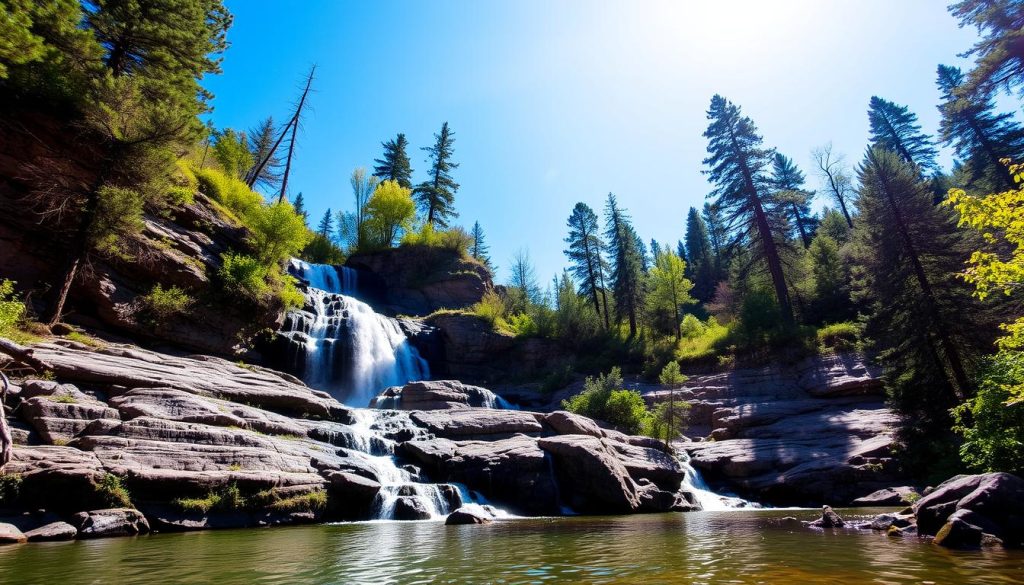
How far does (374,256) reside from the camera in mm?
47656

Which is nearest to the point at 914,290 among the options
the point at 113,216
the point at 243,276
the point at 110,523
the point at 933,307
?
the point at 933,307

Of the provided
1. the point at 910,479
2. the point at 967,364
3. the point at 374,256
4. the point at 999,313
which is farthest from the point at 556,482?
the point at 374,256

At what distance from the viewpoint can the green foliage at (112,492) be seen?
980 cm

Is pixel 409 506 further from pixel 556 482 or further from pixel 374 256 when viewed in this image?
pixel 374 256

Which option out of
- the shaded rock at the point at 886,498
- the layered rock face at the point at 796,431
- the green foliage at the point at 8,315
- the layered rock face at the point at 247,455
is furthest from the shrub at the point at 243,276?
the shaded rock at the point at 886,498

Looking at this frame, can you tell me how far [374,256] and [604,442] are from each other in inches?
1375

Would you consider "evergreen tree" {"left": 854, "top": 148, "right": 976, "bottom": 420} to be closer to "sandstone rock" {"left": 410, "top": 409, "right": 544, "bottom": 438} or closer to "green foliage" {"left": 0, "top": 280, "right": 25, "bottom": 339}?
"sandstone rock" {"left": 410, "top": 409, "right": 544, "bottom": 438}

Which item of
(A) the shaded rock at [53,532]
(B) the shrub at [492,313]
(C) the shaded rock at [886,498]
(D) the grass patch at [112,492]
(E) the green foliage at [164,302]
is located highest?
(B) the shrub at [492,313]

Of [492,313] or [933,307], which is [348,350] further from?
[933,307]

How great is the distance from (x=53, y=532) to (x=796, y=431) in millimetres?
26005

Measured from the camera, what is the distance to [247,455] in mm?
12383

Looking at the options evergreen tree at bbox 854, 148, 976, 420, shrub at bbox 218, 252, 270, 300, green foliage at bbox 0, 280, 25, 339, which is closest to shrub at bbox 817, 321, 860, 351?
evergreen tree at bbox 854, 148, 976, 420

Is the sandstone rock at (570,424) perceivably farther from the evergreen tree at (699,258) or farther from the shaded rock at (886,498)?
the evergreen tree at (699,258)

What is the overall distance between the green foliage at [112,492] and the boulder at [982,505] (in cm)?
1547
